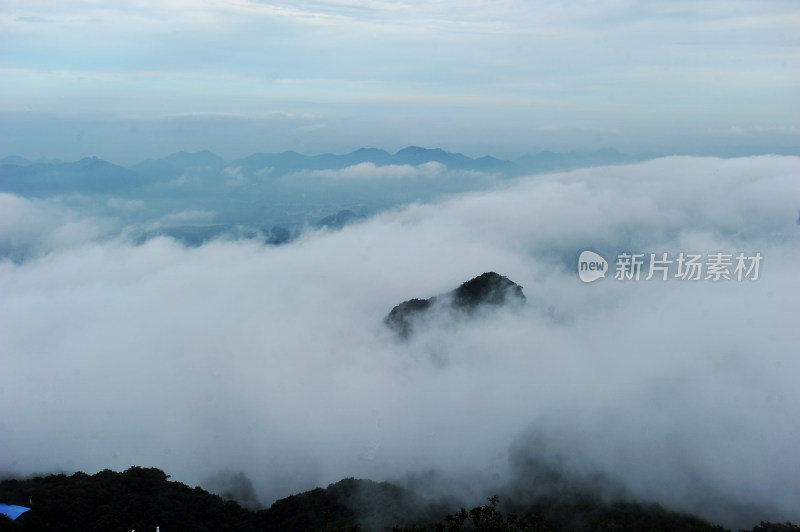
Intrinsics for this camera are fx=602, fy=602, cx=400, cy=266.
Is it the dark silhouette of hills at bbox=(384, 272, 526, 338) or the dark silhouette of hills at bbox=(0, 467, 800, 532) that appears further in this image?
the dark silhouette of hills at bbox=(384, 272, 526, 338)

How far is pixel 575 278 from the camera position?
10400cm

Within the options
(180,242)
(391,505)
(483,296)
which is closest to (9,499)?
(391,505)

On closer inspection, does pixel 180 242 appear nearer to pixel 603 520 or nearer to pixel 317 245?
pixel 317 245

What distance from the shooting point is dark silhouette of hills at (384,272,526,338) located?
73375 mm

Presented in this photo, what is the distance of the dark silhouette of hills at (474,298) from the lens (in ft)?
241

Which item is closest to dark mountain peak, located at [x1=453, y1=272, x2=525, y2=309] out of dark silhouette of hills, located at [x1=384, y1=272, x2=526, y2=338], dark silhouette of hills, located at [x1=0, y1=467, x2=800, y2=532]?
dark silhouette of hills, located at [x1=384, y1=272, x2=526, y2=338]

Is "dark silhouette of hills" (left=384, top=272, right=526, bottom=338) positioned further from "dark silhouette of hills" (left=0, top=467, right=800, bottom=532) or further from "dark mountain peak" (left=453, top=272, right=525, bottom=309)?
"dark silhouette of hills" (left=0, top=467, right=800, bottom=532)

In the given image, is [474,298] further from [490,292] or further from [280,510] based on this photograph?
[280,510]

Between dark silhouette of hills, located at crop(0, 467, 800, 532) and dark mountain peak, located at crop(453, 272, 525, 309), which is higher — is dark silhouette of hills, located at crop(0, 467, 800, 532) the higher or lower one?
the lower one

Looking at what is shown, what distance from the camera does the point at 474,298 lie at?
73562mm

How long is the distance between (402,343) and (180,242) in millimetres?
115393

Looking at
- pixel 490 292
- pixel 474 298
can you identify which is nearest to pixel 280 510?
pixel 474 298

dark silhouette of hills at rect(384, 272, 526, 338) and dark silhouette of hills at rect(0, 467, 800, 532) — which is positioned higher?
dark silhouette of hills at rect(384, 272, 526, 338)

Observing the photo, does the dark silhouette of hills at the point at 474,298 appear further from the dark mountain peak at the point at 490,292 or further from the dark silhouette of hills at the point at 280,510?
the dark silhouette of hills at the point at 280,510
